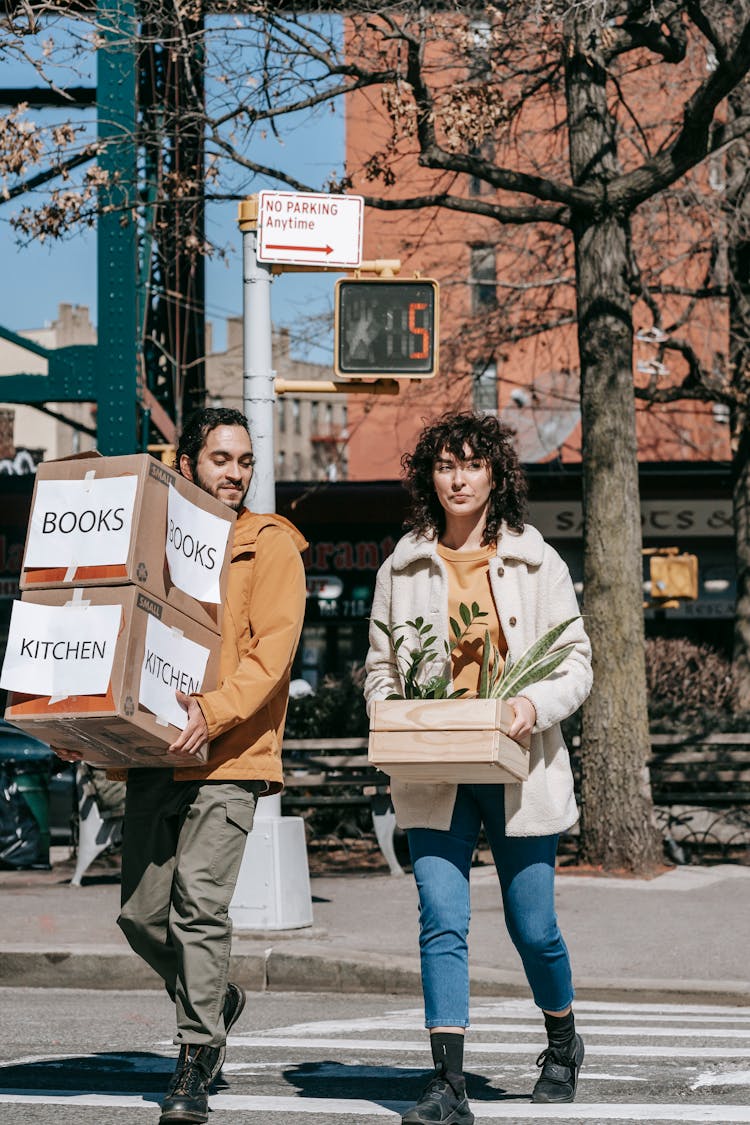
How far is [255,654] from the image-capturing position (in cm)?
482

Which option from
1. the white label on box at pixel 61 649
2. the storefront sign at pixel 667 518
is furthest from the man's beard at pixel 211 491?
the storefront sign at pixel 667 518

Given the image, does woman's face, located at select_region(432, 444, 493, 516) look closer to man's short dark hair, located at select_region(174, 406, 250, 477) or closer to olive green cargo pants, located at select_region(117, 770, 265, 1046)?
man's short dark hair, located at select_region(174, 406, 250, 477)

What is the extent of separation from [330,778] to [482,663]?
8382 mm

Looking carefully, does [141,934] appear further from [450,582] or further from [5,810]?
[5,810]

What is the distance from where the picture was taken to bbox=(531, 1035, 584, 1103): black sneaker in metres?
4.83

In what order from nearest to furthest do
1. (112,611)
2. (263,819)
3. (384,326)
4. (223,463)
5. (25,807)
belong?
(112,611) < (223,463) < (263,819) < (384,326) < (25,807)

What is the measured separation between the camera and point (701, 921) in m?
9.95

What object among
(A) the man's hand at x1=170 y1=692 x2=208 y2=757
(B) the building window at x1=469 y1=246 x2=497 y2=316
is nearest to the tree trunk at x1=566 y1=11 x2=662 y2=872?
(B) the building window at x1=469 y1=246 x2=497 y2=316

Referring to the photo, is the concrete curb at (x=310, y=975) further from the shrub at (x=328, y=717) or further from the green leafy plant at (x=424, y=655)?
the shrub at (x=328, y=717)

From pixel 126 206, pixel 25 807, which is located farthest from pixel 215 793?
pixel 126 206

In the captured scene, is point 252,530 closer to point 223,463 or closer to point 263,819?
point 223,463

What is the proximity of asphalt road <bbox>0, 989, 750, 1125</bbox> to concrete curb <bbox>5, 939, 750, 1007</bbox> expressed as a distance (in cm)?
19

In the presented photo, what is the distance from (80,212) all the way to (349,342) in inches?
146

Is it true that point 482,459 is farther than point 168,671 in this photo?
Yes
